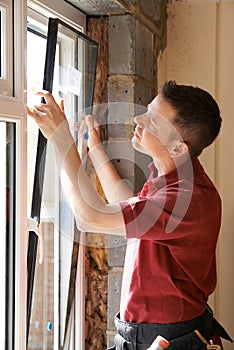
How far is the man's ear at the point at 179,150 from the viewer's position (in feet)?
7.19

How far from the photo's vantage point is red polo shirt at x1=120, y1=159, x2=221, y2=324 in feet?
6.94

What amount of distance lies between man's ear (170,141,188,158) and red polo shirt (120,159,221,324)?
0.05 meters

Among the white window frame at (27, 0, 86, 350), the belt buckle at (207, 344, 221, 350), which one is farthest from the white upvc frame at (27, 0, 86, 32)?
the belt buckle at (207, 344, 221, 350)

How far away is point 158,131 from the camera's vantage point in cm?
222

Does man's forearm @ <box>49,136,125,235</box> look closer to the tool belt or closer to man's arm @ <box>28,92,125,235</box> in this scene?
man's arm @ <box>28,92,125,235</box>

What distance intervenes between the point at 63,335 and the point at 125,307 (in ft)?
1.77

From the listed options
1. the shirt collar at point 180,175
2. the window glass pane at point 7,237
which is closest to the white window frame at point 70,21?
the window glass pane at point 7,237

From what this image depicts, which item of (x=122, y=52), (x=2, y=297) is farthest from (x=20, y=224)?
(x=122, y=52)

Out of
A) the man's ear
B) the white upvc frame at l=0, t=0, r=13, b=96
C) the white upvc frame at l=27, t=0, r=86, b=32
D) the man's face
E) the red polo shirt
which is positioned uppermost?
the white upvc frame at l=27, t=0, r=86, b=32

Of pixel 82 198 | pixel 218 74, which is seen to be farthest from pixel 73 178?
pixel 218 74

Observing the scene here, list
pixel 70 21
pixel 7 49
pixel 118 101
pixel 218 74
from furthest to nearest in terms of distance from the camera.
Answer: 1. pixel 218 74
2. pixel 118 101
3. pixel 70 21
4. pixel 7 49

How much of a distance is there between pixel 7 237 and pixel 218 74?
56.2 inches

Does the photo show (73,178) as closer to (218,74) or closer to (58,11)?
(58,11)

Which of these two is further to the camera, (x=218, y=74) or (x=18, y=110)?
(x=218, y=74)
